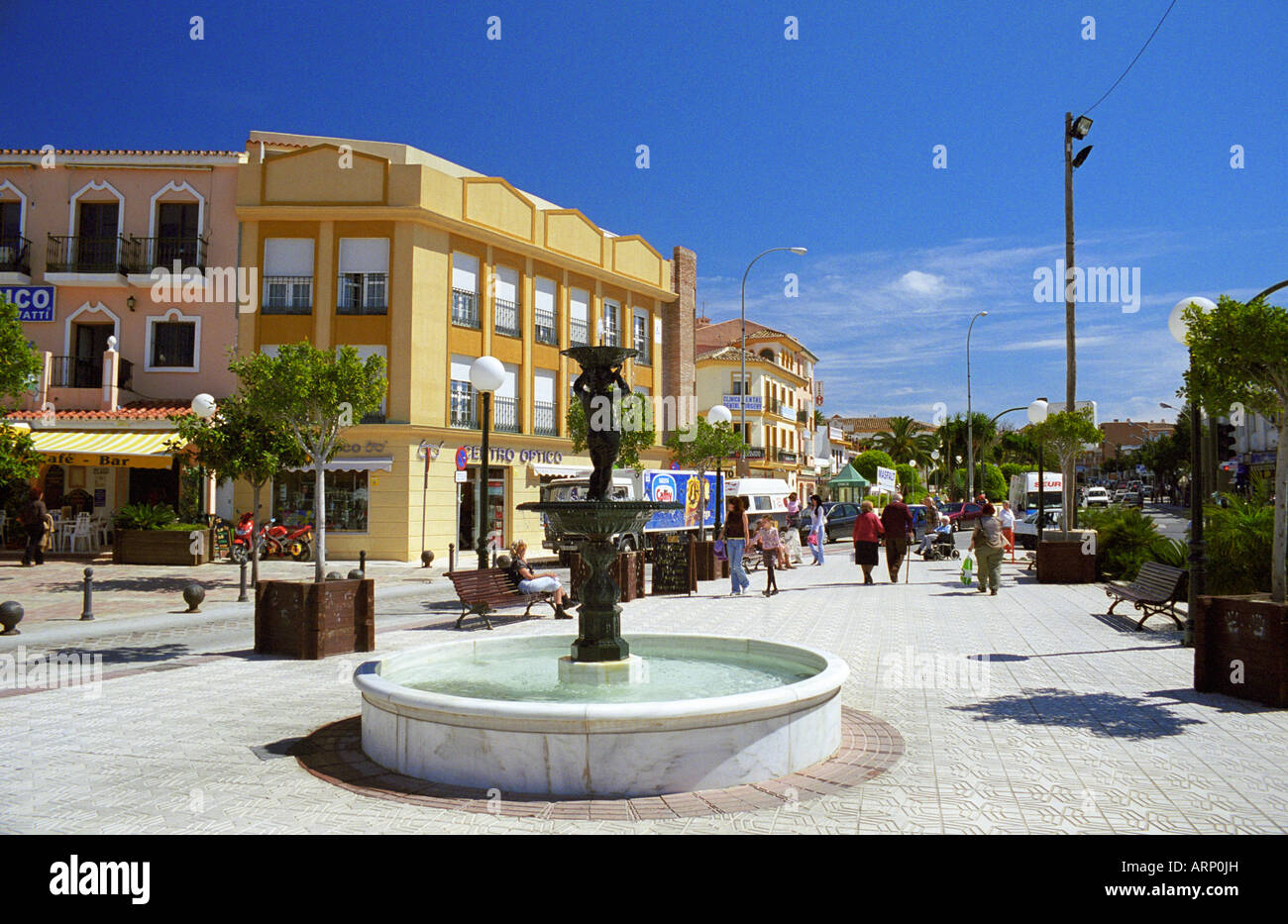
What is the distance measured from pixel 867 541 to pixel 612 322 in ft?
61.6

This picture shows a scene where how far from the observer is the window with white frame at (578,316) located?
32.5 m

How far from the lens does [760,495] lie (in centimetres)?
3081

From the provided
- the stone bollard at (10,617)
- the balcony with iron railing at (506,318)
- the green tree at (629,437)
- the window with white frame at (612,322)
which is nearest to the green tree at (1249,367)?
the stone bollard at (10,617)

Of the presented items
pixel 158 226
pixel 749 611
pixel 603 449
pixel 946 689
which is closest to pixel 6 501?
pixel 158 226

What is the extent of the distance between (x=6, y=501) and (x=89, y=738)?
1898 centimetres

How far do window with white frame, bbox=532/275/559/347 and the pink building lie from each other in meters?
9.70

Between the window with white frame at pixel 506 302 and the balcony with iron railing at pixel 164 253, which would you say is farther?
the window with white frame at pixel 506 302

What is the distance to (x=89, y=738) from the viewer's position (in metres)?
6.48

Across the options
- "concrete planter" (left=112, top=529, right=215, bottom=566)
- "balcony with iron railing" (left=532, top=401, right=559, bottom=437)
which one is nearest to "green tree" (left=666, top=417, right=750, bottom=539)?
"balcony with iron railing" (left=532, top=401, right=559, bottom=437)

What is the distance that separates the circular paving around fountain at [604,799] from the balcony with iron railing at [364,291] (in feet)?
71.2

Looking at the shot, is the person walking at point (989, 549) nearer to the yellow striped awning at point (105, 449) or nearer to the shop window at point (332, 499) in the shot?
the shop window at point (332, 499)

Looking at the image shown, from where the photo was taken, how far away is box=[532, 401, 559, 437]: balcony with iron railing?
1207 inches
